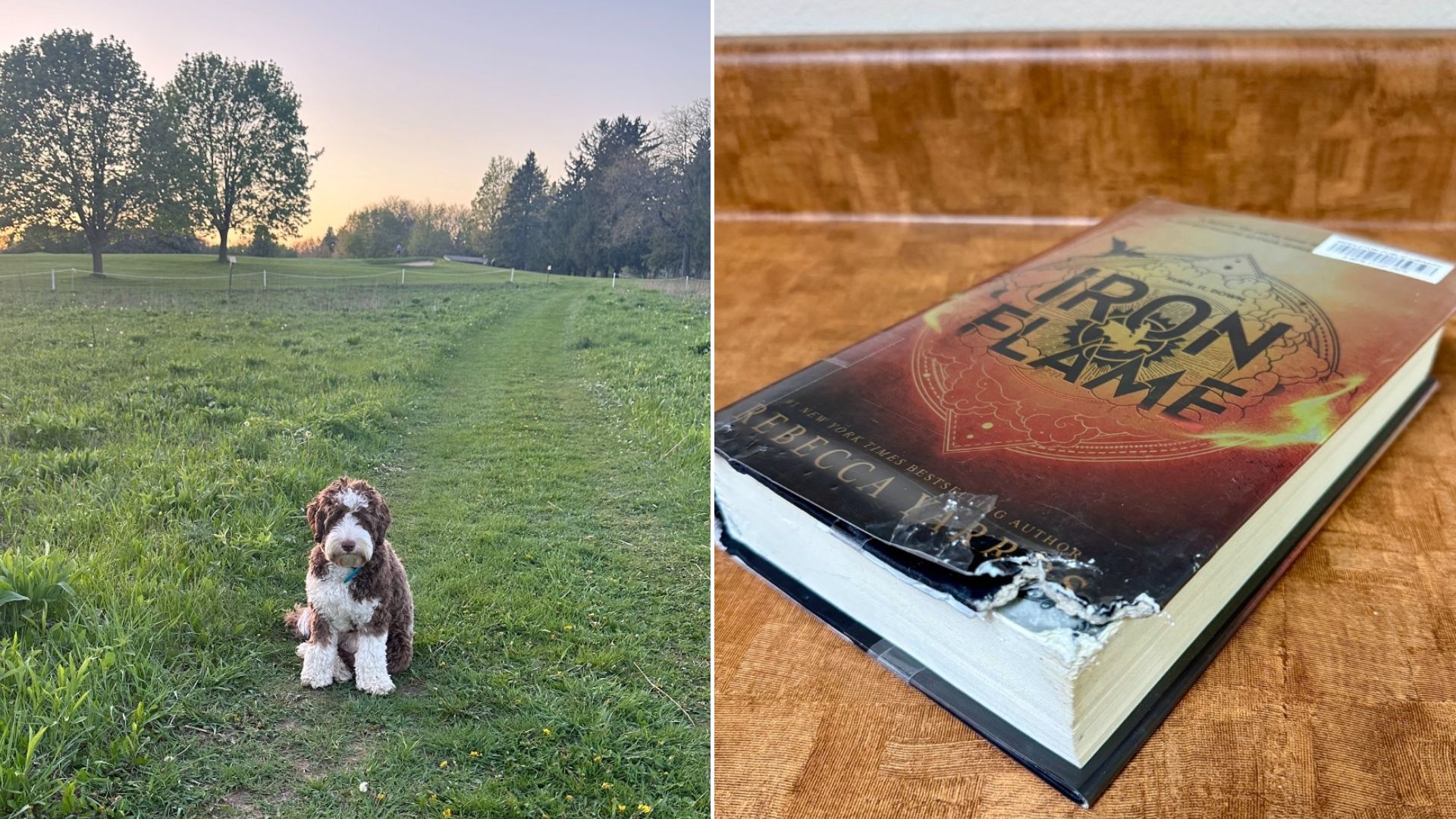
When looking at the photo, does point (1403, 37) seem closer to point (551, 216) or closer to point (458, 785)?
point (551, 216)

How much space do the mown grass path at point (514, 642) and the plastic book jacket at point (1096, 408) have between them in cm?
6

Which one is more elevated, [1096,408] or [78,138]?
[78,138]

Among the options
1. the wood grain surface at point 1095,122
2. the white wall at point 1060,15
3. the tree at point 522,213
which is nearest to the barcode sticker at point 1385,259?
the wood grain surface at point 1095,122

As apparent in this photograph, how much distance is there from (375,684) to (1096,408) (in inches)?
13.0

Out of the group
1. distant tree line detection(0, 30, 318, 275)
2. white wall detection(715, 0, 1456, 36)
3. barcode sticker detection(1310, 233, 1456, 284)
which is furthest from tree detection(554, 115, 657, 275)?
white wall detection(715, 0, 1456, 36)

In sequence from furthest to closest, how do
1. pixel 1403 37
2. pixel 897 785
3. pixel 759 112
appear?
pixel 759 112
pixel 1403 37
pixel 897 785

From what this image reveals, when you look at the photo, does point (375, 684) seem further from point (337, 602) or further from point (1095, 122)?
point (1095, 122)

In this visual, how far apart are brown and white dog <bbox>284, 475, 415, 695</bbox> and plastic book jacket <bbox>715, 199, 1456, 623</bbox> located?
0.15 metres

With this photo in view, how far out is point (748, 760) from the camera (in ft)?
1.30

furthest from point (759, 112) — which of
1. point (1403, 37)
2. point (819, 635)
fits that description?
point (819, 635)

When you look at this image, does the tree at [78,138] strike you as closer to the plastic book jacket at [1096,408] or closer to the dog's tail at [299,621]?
the dog's tail at [299,621]

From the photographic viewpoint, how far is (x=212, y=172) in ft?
1.43

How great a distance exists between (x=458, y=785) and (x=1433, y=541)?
45 centimetres

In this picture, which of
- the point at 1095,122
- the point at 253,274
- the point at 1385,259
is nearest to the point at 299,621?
the point at 253,274
